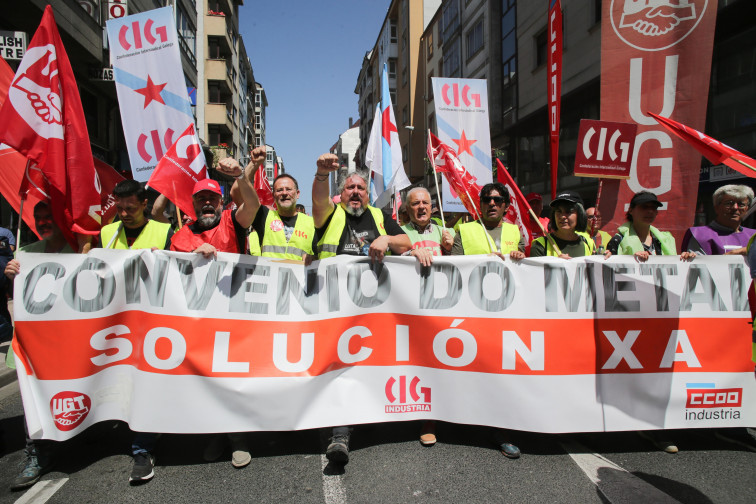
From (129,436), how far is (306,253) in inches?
75.4

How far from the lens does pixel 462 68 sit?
966 inches

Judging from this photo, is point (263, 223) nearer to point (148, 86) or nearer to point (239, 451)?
point (239, 451)

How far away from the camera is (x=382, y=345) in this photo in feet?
10.5

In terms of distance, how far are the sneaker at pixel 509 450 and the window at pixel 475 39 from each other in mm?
22053

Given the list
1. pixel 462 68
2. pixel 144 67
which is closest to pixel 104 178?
pixel 144 67

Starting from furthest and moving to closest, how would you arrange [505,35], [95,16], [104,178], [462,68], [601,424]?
[462,68] → [505,35] → [95,16] → [104,178] → [601,424]

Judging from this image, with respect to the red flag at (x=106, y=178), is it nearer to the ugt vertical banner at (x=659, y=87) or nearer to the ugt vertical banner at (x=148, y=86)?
the ugt vertical banner at (x=148, y=86)

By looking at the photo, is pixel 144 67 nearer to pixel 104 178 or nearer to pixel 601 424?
pixel 104 178

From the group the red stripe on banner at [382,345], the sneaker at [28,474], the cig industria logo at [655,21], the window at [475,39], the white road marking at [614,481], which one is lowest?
the white road marking at [614,481]

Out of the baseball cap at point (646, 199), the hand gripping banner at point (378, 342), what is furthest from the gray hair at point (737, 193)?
the hand gripping banner at point (378, 342)

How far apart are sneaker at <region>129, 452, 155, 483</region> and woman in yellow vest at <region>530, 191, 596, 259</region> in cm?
310

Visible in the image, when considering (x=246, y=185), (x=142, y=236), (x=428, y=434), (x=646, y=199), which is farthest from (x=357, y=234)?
(x=646, y=199)

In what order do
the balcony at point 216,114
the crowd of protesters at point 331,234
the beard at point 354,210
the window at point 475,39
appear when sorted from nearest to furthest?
the crowd of protesters at point 331,234, the beard at point 354,210, the window at point 475,39, the balcony at point 216,114

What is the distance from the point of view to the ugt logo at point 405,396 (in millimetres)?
3129
